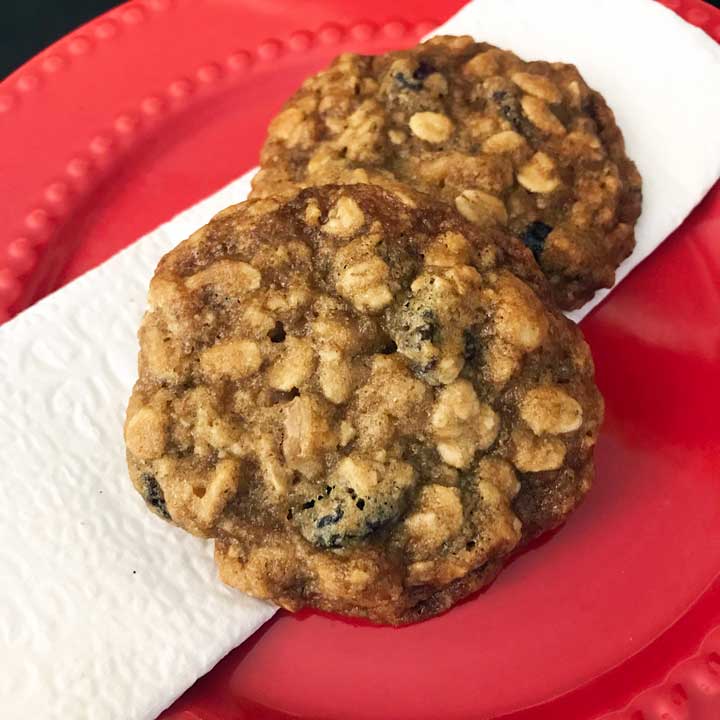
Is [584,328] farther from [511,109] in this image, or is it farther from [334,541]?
[334,541]

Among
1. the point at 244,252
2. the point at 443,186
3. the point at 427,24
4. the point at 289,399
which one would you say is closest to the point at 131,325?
the point at 244,252

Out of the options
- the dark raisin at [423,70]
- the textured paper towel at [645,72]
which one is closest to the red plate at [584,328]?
the textured paper towel at [645,72]

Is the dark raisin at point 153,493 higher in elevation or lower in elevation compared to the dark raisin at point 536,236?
lower

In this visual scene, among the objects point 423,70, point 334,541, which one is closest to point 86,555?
point 334,541

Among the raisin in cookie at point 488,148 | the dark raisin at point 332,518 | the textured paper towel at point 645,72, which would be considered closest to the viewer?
the dark raisin at point 332,518

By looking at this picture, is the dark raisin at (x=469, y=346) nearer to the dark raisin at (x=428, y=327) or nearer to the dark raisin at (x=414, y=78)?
the dark raisin at (x=428, y=327)

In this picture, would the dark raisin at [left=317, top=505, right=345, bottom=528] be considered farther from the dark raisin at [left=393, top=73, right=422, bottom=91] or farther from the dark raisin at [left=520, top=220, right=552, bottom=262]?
the dark raisin at [left=393, top=73, right=422, bottom=91]
